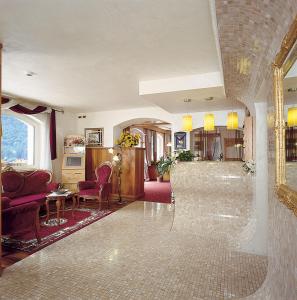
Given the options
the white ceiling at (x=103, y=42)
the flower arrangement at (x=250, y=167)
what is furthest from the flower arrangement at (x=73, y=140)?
the flower arrangement at (x=250, y=167)

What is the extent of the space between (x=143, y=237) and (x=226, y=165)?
1.84 m

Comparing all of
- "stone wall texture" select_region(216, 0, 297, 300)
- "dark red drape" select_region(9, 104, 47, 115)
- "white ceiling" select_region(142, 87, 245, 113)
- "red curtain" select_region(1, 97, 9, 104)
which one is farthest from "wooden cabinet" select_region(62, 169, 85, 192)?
"stone wall texture" select_region(216, 0, 297, 300)

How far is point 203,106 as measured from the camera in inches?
209

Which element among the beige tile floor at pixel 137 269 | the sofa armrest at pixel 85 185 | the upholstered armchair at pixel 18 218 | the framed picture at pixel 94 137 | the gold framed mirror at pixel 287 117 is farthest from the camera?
the framed picture at pixel 94 137

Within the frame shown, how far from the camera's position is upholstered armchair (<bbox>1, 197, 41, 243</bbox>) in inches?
115

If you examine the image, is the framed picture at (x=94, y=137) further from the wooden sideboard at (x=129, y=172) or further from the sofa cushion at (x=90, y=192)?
the sofa cushion at (x=90, y=192)

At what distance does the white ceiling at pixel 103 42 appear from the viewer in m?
2.05

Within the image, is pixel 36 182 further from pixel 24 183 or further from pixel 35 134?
pixel 35 134

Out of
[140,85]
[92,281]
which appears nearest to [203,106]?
[140,85]

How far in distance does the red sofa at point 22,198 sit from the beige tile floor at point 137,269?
0.48 meters

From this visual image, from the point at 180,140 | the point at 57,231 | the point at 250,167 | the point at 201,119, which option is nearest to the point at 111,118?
the point at 180,140

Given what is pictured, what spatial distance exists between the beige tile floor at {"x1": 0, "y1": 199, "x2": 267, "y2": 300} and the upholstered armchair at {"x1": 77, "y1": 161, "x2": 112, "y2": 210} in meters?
1.58

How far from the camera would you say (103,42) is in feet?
8.69

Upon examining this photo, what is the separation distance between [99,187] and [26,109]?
272 cm
